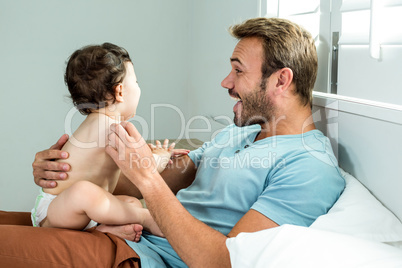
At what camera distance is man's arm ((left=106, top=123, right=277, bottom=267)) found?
1.09 meters

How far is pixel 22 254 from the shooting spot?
44.8 inches

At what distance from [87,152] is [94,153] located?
0.02 m

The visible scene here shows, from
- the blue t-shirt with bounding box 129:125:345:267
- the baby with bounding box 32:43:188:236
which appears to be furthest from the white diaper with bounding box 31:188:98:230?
the blue t-shirt with bounding box 129:125:345:267

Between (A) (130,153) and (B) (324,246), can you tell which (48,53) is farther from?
(B) (324,246)

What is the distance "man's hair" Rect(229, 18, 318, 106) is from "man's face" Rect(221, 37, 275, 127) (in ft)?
0.09

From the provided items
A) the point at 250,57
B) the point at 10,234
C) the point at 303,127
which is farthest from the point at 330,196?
the point at 10,234

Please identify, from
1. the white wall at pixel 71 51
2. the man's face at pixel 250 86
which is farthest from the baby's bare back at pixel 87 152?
the white wall at pixel 71 51

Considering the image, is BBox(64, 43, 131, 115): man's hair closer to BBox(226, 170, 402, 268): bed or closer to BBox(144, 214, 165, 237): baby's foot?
BBox(144, 214, 165, 237): baby's foot

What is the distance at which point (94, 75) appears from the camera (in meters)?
1.50

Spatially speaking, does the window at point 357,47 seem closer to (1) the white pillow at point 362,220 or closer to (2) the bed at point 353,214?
(2) the bed at point 353,214

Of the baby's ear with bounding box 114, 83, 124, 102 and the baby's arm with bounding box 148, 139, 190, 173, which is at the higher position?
the baby's ear with bounding box 114, 83, 124, 102

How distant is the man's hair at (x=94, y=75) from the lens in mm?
1498

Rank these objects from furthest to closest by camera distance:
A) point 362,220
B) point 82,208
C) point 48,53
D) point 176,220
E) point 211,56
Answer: point 48,53, point 211,56, point 82,208, point 176,220, point 362,220

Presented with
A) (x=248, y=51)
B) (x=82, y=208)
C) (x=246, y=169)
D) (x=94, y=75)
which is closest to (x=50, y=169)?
(x=82, y=208)
